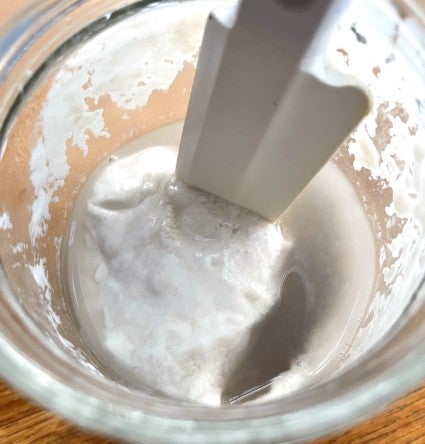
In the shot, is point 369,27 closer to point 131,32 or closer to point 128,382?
point 131,32

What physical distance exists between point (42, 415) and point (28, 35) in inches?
10.5

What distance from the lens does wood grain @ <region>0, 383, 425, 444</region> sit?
0.45 m

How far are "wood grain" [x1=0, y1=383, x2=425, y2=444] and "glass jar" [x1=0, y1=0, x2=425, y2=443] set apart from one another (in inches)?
2.5

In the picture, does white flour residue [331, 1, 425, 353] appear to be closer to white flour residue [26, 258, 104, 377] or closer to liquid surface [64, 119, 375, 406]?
liquid surface [64, 119, 375, 406]

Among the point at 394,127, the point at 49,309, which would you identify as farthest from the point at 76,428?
the point at 394,127

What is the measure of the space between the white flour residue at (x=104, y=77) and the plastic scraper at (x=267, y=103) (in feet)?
0.35

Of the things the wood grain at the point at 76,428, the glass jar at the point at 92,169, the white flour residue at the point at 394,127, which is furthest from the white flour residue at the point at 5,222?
the white flour residue at the point at 394,127

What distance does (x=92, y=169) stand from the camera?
1.85 feet

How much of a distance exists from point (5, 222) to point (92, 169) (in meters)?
0.15

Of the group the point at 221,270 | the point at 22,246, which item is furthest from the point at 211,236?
the point at 22,246

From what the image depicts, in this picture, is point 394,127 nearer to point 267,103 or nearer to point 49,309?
point 267,103

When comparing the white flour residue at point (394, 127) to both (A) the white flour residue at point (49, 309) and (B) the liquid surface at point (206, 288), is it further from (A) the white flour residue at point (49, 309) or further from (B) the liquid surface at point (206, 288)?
(A) the white flour residue at point (49, 309)

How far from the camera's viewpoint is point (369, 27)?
468 millimetres

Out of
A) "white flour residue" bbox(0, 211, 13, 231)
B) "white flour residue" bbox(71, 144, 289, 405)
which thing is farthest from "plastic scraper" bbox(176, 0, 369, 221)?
"white flour residue" bbox(0, 211, 13, 231)
